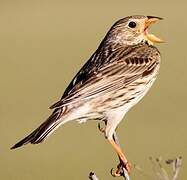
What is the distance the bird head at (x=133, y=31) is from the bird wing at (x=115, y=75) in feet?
0.48

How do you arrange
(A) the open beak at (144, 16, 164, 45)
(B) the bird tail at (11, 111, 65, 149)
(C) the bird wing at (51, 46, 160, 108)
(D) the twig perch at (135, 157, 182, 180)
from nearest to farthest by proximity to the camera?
(D) the twig perch at (135, 157, 182, 180)
(B) the bird tail at (11, 111, 65, 149)
(C) the bird wing at (51, 46, 160, 108)
(A) the open beak at (144, 16, 164, 45)

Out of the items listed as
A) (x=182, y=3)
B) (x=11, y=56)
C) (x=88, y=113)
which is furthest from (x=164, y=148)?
(x=182, y=3)

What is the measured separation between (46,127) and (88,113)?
1.40 feet

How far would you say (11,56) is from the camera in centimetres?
2345

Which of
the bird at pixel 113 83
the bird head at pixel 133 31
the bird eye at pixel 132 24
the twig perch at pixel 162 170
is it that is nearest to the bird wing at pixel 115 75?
the bird at pixel 113 83

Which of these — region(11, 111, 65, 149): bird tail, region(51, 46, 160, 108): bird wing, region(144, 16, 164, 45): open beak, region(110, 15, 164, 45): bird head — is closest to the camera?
region(11, 111, 65, 149): bird tail

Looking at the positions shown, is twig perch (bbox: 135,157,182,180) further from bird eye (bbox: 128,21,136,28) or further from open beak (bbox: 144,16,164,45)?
bird eye (bbox: 128,21,136,28)

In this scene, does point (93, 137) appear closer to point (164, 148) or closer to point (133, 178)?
point (164, 148)

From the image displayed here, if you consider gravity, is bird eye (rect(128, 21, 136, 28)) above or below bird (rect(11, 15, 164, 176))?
above

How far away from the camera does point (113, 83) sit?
8656mm

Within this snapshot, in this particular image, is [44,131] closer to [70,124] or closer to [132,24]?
[132,24]

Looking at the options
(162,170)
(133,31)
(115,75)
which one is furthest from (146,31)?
(162,170)

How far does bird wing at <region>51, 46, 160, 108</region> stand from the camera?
8273mm

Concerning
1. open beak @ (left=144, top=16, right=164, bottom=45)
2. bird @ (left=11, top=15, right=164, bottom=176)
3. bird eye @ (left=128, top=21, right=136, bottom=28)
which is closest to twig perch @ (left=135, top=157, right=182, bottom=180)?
bird @ (left=11, top=15, right=164, bottom=176)
